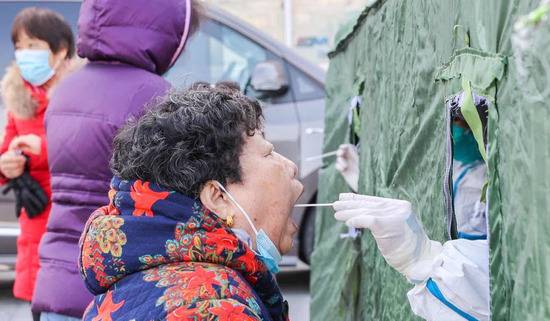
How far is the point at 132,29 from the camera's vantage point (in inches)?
104

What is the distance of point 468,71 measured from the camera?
5.55 ft

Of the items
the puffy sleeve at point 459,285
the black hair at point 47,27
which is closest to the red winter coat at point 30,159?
the black hair at point 47,27

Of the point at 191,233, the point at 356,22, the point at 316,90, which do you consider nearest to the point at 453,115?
the point at 191,233

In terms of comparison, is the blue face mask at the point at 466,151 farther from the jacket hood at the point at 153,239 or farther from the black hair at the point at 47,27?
the black hair at the point at 47,27

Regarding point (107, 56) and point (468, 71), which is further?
point (107, 56)

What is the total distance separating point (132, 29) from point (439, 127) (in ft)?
3.34

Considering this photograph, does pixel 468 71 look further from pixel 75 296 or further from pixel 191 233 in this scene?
pixel 75 296

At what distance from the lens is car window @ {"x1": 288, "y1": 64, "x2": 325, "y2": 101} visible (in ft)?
20.9

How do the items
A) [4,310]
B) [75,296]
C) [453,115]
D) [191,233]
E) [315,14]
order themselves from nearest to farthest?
1. [191,233]
2. [453,115]
3. [75,296]
4. [4,310]
5. [315,14]

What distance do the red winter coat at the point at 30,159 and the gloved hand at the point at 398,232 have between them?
2.18m

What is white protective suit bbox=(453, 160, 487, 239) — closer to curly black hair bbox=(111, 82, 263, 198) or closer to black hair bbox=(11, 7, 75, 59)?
curly black hair bbox=(111, 82, 263, 198)

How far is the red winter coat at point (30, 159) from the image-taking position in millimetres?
3656

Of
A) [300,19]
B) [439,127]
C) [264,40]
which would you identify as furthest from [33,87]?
[300,19]

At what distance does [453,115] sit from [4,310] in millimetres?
4652
